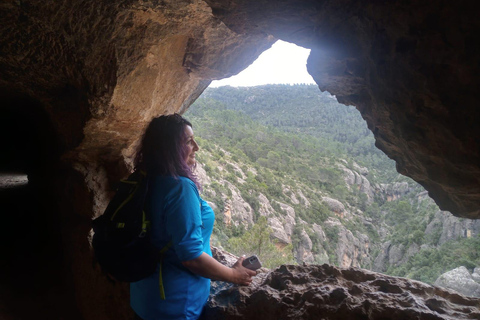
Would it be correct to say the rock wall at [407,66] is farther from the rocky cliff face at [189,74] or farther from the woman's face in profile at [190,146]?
the woman's face in profile at [190,146]

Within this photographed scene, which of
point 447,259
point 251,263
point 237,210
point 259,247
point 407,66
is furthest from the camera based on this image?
point 237,210

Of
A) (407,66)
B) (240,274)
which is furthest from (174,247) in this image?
(407,66)

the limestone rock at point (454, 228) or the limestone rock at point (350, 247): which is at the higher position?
the limestone rock at point (454, 228)

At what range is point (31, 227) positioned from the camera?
14.2ft

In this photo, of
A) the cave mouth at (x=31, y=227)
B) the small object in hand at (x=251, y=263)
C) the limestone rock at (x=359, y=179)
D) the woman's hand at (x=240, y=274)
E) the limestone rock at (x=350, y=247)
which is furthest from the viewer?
the limestone rock at (x=359, y=179)

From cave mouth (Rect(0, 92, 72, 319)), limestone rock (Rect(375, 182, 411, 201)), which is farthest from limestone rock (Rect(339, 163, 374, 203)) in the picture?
cave mouth (Rect(0, 92, 72, 319))

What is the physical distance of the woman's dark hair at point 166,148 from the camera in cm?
141

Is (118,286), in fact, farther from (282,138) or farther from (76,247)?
(282,138)

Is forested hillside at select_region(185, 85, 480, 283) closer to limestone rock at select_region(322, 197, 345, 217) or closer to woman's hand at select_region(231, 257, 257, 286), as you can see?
limestone rock at select_region(322, 197, 345, 217)

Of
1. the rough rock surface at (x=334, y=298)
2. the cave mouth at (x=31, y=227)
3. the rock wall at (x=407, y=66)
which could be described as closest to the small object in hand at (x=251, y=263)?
the rough rock surface at (x=334, y=298)

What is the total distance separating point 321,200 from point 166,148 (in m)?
21.3

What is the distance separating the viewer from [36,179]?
4.29 metres

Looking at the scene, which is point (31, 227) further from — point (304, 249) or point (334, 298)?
point (304, 249)

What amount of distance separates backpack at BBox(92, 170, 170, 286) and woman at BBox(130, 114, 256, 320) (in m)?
0.04
